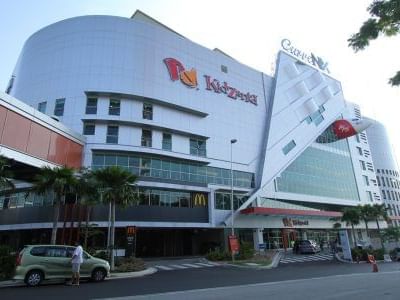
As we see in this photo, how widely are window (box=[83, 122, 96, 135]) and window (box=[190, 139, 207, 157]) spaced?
12.7 meters

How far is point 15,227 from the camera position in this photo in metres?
36.0

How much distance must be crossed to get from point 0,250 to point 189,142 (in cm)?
2956

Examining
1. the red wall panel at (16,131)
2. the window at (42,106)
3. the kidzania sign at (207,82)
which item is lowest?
the red wall panel at (16,131)

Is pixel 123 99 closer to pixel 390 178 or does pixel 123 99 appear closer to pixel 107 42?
pixel 107 42

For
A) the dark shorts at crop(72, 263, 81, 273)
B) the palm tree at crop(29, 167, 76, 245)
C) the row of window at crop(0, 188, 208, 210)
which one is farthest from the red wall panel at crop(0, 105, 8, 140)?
the row of window at crop(0, 188, 208, 210)

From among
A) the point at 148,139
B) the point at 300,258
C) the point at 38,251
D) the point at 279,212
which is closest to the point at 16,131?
the point at 38,251

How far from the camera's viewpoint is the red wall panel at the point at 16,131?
21500 mm

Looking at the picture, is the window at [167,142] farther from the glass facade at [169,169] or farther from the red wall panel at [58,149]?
the red wall panel at [58,149]

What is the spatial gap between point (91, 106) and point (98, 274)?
2600cm

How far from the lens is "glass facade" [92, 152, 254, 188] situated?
39062mm

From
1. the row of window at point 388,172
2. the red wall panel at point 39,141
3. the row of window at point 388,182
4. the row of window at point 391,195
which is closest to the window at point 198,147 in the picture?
the red wall panel at point 39,141

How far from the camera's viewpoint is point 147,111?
42812mm

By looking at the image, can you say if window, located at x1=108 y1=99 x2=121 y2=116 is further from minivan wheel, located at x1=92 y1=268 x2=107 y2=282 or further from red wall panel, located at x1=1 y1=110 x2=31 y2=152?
minivan wheel, located at x1=92 y1=268 x2=107 y2=282

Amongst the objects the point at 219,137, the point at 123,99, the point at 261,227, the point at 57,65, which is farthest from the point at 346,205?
the point at 57,65
